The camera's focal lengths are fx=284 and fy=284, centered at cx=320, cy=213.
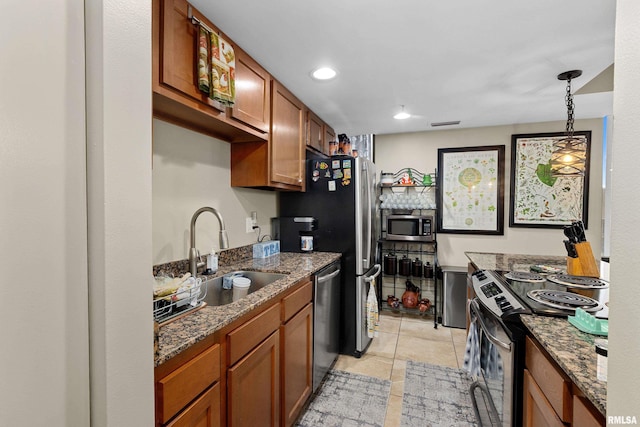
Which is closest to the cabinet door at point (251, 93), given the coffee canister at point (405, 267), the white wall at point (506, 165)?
the white wall at point (506, 165)

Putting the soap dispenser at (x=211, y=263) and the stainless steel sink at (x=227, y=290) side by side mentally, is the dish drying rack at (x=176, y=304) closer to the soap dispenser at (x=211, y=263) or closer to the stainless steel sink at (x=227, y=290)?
the stainless steel sink at (x=227, y=290)

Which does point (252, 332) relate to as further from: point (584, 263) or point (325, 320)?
point (584, 263)

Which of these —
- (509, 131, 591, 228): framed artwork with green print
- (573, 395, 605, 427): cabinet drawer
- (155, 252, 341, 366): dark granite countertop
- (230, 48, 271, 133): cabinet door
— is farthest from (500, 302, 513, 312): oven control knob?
(509, 131, 591, 228): framed artwork with green print

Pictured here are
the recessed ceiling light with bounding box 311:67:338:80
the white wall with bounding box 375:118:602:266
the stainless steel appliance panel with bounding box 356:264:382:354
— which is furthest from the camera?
the white wall with bounding box 375:118:602:266

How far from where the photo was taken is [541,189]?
3.20m

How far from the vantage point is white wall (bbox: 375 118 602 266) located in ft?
10.1

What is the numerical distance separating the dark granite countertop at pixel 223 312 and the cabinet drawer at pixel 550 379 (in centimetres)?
107

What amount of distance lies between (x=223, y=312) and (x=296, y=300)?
601 mm

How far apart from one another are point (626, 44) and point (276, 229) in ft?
8.19

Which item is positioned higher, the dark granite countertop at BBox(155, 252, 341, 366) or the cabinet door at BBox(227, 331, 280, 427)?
the dark granite countertop at BBox(155, 252, 341, 366)

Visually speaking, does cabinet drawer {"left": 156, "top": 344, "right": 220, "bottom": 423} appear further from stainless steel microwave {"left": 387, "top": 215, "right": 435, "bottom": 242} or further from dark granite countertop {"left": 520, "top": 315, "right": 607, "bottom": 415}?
stainless steel microwave {"left": 387, "top": 215, "right": 435, "bottom": 242}

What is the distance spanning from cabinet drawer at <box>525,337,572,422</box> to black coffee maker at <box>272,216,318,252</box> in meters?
1.74

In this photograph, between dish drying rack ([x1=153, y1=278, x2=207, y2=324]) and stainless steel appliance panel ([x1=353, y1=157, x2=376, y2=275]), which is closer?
dish drying rack ([x1=153, y1=278, x2=207, y2=324])

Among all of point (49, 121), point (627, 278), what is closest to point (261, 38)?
point (49, 121)
